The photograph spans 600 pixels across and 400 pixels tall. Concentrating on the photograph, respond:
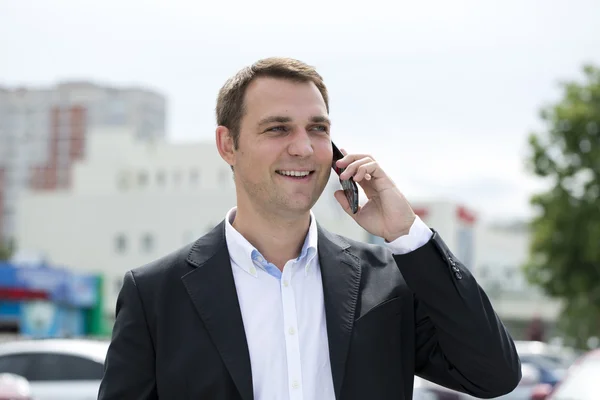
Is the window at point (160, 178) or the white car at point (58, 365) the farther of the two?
the window at point (160, 178)

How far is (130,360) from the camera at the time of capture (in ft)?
9.05

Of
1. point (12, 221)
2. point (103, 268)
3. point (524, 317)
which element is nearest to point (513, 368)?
point (103, 268)

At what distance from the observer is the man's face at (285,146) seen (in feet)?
9.41

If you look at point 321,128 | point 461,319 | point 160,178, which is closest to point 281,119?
point 321,128

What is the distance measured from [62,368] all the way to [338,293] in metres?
9.88

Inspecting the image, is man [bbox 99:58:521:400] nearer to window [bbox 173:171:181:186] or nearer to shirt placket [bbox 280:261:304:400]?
shirt placket [bbox 280:261:304:400]

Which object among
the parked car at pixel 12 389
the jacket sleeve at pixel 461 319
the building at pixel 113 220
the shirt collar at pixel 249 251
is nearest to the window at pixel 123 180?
the building at pixel 113 220

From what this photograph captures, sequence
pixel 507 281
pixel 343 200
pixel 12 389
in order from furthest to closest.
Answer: pixel 507 281 → pixel 12 389 → pixel 343 200

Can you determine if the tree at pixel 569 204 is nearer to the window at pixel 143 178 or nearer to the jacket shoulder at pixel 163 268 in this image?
the jacket shoulder at pixel 163 268

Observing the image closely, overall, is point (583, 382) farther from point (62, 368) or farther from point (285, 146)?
point (62, 368)

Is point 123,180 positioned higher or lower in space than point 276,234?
lower

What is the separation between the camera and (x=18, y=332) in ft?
144

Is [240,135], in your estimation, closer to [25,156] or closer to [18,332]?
[18,332]

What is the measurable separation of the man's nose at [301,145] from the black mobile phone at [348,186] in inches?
4.4
